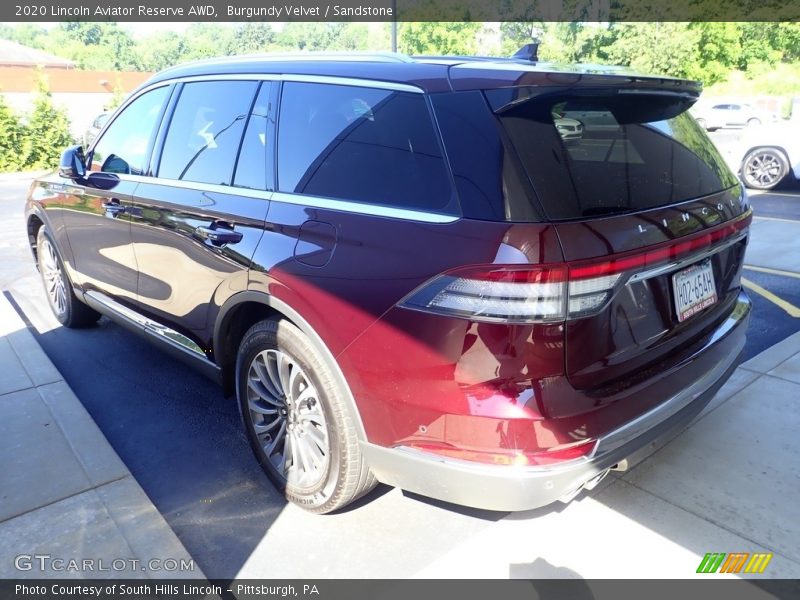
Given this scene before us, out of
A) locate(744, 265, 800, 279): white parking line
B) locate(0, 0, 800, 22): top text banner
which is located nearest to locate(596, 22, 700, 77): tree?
locate(0, 0, 800, 22): top text banner

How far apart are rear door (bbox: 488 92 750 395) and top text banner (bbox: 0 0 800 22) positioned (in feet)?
35.6

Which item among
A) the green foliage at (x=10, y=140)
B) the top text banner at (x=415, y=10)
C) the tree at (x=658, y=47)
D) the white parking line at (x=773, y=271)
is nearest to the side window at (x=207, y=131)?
the white parking line at (x=773, y=271)

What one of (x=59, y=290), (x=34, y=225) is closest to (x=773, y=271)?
(x=59, y=290)

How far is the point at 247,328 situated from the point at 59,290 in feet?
9.60

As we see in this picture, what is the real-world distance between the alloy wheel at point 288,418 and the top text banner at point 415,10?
34.3ft

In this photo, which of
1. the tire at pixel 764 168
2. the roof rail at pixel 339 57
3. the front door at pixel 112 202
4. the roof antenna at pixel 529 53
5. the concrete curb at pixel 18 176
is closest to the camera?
the roof rail at pixel 339 57

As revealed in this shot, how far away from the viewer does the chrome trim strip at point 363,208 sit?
217cm

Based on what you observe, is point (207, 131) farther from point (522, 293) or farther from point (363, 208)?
point (522, 293)

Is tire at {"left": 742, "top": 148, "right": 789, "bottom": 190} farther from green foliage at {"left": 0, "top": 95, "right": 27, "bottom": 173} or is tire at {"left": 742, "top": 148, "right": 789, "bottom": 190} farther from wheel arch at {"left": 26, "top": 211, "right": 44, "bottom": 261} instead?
green foliage at {"left": 0, "top": 95, "right": 27, "bottom": 173}

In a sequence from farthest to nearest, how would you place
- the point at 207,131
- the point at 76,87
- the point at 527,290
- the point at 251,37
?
1. the point at 251,37
2. the point at 76,87
3. the point at 207,131
4. the point at 527,290

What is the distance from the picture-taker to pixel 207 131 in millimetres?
3359

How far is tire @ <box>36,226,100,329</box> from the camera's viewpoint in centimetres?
498

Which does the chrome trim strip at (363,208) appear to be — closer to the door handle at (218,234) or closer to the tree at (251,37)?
the door handle at (218,234)

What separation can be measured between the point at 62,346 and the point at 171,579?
3.06m
